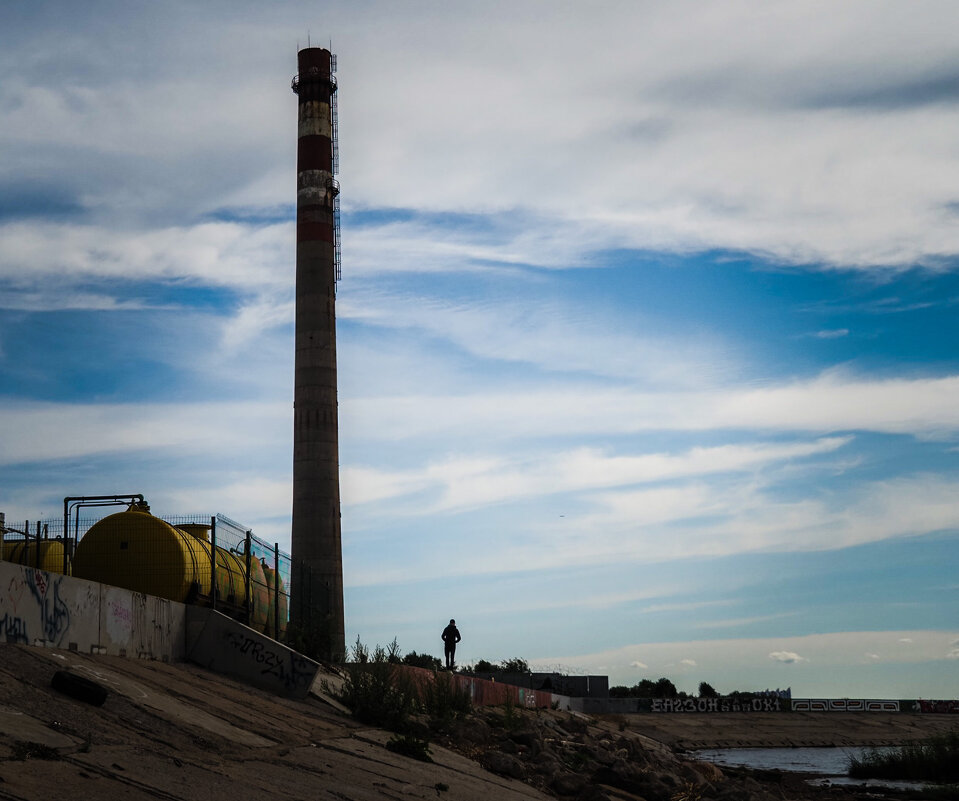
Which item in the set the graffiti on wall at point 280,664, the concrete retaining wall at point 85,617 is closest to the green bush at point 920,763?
the graffiti on wall at point 280,664

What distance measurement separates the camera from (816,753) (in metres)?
50.7

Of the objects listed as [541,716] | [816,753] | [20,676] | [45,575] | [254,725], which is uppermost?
[45,575]

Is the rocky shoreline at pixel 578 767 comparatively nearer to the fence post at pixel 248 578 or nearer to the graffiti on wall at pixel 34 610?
the fence post at pixel 248 578

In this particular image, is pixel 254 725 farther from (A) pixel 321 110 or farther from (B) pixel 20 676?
(A) pixel 321 110

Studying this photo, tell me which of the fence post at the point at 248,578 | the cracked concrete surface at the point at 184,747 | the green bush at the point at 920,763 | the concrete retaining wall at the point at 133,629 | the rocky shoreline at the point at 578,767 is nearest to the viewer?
the cracked concrete surface at the point at 184,747

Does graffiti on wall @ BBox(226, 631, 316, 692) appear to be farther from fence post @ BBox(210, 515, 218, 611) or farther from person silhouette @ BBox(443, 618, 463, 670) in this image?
person silhouette @ BBox(443, 618, 463, 670)

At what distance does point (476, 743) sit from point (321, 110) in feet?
104

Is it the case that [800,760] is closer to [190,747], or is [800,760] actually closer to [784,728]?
[784,728]

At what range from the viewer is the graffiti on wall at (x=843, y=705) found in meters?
63.9

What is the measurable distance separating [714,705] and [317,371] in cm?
3608

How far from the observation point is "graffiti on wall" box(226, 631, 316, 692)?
59.2ft

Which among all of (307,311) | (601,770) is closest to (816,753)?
(307,311)

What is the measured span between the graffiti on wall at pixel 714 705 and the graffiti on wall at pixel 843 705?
1.80 metres

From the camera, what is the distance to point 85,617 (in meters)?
15.0
